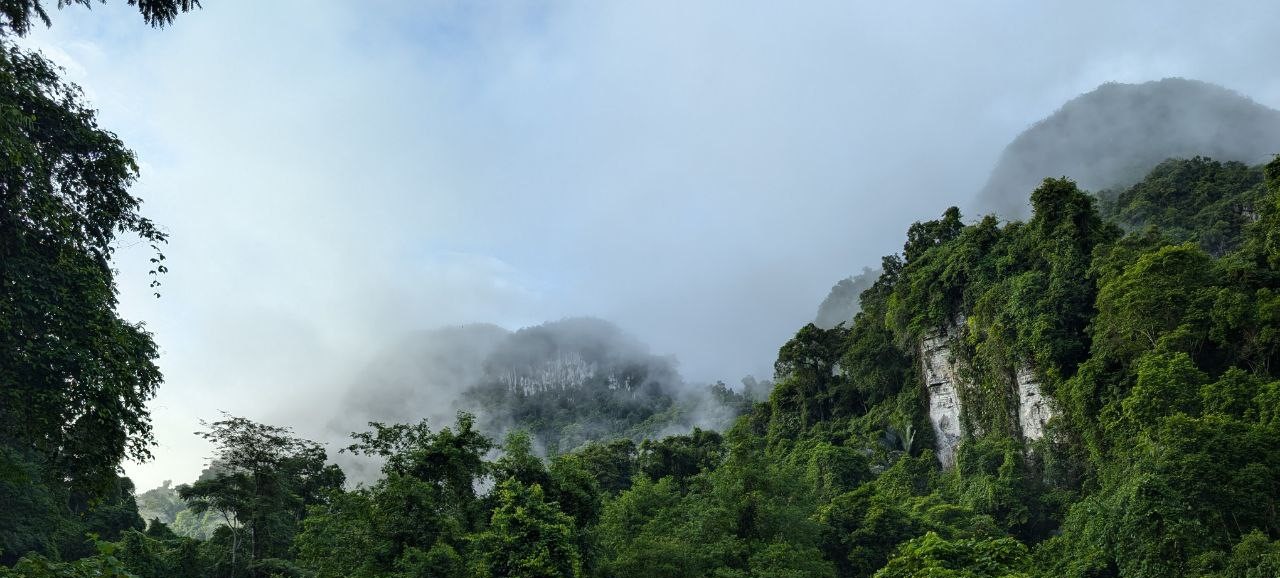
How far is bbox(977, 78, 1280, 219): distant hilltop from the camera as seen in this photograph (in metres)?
90.9

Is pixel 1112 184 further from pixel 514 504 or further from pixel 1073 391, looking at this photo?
pixel 514 504

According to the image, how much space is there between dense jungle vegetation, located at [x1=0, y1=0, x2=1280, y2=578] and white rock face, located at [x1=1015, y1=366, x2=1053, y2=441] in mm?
545

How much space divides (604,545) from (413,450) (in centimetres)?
730

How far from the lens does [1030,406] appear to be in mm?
33844

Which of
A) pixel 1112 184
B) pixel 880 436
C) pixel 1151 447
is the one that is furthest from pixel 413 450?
pixel 1112 184

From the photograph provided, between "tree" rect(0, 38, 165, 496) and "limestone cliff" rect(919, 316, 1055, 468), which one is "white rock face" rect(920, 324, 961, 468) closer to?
"limestone cliff" rect(919, 316, 1055, 468)

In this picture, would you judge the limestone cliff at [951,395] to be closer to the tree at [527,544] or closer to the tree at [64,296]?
the tree at [527,544]

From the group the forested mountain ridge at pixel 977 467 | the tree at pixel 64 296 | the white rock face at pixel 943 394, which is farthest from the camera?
the white rock face at pixel 943 394

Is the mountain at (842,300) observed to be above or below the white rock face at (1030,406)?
above

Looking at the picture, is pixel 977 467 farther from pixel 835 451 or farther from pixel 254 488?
pixel 254 488

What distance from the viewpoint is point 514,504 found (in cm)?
1919

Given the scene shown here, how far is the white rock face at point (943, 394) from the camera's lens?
131 feet

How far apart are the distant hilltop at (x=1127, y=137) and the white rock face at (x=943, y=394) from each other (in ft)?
201

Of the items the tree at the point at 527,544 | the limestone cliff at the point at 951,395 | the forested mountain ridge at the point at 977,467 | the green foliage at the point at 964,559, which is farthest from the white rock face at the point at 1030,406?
the tree at the point at 527,544
